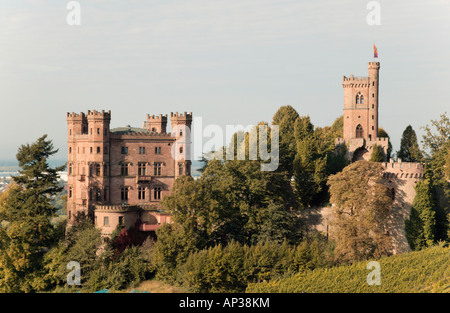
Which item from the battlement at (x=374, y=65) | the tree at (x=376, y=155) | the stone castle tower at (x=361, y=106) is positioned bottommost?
Result: the tree at (x=376, y=155)

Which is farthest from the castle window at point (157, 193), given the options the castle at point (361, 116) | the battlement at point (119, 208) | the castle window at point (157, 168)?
the castle at point (361, 116)

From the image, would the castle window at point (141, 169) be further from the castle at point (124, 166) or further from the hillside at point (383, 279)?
the hillside at point (383, 279)

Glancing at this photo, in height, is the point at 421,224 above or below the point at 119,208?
below

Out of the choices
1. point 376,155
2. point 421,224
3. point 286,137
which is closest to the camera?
point 421,224

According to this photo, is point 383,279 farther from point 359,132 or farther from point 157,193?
point 359,132

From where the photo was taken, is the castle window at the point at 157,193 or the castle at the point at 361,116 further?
the castle at the point at 361,116

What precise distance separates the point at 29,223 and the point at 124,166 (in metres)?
11.1

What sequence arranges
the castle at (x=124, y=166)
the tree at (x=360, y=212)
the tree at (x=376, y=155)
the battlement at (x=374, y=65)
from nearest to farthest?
the tree at (x=360, y=212) < the castle at (x=124, y=166) < the tree at (x=376, y=155) < the battlement at (x=374, y=65)

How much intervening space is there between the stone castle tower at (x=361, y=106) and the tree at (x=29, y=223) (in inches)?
1316

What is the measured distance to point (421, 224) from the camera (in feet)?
194

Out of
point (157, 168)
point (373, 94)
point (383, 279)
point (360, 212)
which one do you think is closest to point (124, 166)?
A: point (157, 168)

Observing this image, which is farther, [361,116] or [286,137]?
[361,116]

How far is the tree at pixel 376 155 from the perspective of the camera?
7181cm

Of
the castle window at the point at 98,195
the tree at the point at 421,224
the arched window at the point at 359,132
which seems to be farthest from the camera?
the arched window at the point at 359,132
